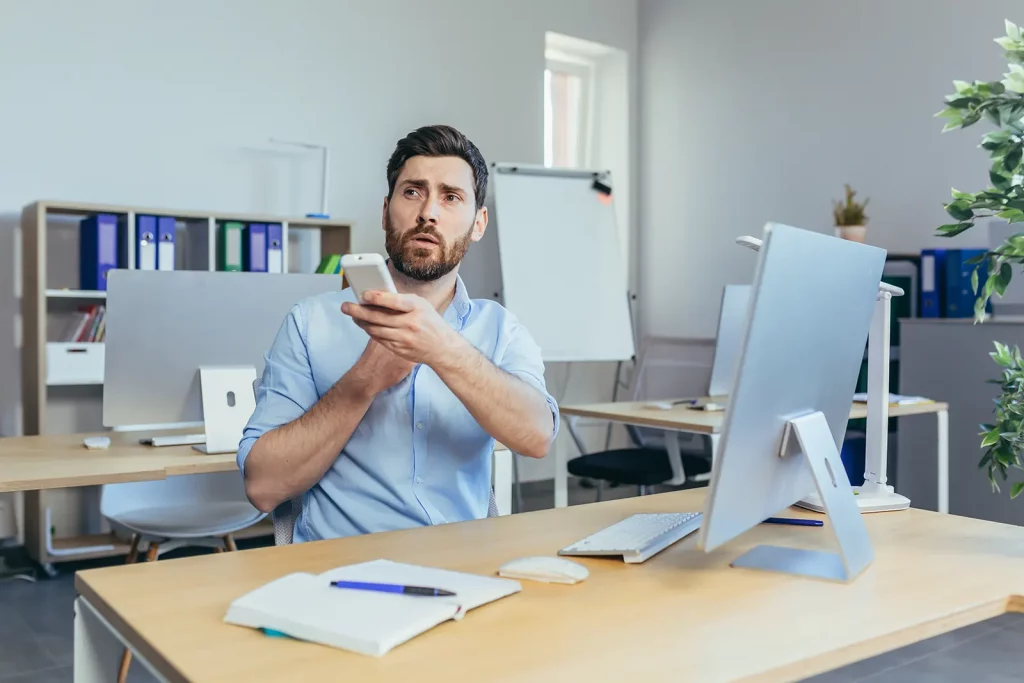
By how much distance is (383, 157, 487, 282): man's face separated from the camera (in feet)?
5.22

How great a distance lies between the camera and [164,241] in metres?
3.99

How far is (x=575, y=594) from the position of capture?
112 cm

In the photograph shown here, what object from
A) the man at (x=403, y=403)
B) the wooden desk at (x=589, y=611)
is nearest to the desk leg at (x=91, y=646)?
the wooden desk at (x=589, y=611)

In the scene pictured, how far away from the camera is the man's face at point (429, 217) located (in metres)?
1.59

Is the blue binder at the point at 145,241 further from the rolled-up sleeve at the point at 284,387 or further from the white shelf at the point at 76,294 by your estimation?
the rolled-up sleeve at the point at 284,387

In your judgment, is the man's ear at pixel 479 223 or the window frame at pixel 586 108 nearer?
the man's ear at pixel 479 223

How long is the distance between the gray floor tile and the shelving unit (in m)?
1.17

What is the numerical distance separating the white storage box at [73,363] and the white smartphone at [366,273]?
302cm

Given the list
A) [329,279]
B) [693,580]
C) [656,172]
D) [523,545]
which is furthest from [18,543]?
[656,172]

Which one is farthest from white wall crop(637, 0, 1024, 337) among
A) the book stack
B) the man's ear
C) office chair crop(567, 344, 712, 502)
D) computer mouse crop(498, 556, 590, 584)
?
computer mouse crop(498, 556, 590, 584)

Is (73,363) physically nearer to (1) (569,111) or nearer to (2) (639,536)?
(2) (639,536)

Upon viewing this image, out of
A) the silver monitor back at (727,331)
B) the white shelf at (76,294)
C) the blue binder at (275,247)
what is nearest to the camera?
the silver monitor back at (727,331)

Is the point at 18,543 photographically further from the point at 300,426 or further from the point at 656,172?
the point at 656,172

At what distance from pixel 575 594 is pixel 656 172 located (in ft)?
17.3
